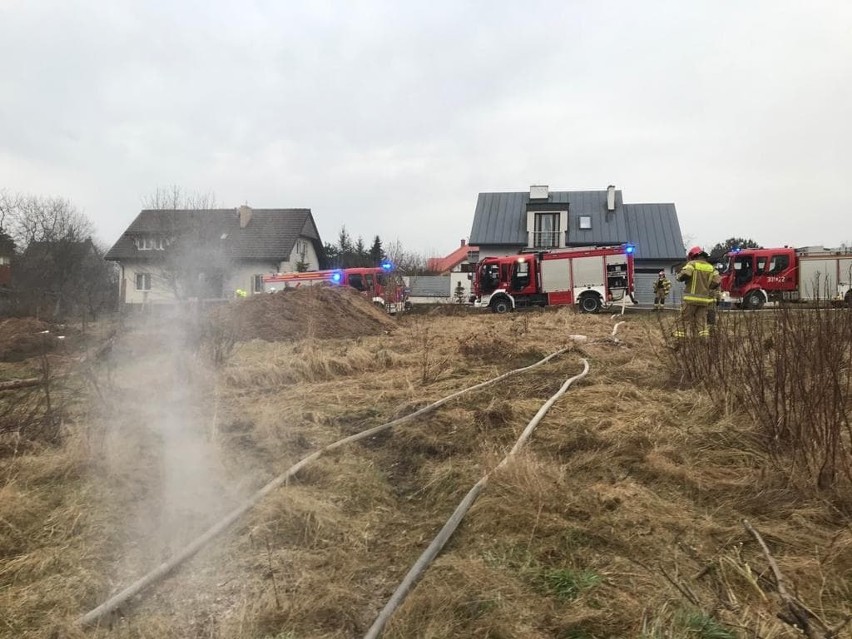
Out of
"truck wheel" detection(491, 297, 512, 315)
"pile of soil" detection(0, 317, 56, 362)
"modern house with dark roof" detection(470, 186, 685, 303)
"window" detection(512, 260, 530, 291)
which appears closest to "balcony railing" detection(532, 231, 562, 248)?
"modern house with dark roof" detection(470, 186, 685, 303)

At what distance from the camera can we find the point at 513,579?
8.26 ft

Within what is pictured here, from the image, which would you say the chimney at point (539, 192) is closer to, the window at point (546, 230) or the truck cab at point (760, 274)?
the window at point (546, 230)

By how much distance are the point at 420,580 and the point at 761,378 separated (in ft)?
9.26

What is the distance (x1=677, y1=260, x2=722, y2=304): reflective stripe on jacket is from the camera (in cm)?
824

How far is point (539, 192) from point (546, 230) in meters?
2.85

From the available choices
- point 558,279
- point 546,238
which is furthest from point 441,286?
point 558,279

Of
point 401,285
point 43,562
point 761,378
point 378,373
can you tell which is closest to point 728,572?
point 761,378

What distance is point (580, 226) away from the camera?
33281mm

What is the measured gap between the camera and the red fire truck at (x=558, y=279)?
20766mm

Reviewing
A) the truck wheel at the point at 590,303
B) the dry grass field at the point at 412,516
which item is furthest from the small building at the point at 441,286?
the dry grass field at the point at 412,516

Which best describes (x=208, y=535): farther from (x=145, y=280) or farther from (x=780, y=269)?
(x=780, y=269)

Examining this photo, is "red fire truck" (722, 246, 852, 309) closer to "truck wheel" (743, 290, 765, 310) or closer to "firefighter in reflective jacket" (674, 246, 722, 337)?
"truck wheel" (743, 290, 765, 310)

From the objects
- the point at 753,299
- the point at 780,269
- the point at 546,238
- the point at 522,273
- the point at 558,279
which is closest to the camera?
the point at 780,269

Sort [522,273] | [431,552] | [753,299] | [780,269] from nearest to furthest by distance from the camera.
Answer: [431,552] < [780,269] < [753,299] < [522,273]
